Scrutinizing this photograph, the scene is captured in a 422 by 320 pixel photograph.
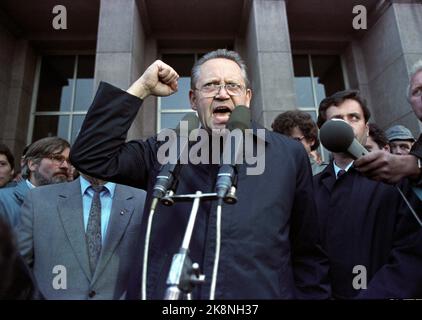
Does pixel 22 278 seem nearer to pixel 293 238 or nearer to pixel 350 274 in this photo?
pixel 293 238

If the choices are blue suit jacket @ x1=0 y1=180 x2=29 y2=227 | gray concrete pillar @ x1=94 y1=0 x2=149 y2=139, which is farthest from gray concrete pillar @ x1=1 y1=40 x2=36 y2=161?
blue suit jacket @ x1=0 y1=180 x2=29 y2=227

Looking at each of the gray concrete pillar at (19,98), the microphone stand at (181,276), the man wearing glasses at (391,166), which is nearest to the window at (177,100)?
the gray concrete pillar at (19,98)

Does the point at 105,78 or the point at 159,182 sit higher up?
the point at 105,78

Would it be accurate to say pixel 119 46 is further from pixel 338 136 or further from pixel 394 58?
pixel 338 136

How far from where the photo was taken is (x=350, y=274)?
2074 mm

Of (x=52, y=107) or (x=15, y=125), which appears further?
(x=52, y=107)

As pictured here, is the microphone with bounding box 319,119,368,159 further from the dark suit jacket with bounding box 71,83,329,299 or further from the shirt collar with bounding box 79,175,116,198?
the shirt collar with bounding box 79,175,116,198

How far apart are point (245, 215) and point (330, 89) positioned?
9.40m

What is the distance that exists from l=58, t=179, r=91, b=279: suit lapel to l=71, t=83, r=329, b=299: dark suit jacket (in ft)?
3.07

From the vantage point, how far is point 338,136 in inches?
61.2

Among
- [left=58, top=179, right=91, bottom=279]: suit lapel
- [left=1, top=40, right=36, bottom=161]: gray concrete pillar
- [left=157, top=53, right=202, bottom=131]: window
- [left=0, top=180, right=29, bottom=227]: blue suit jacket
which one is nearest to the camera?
[left=58, top=179, right=91, bottom=279]: suit lapel

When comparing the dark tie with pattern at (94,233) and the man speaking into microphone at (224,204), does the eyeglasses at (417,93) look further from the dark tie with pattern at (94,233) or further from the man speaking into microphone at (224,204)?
the dark tie with pattern at (94,233)

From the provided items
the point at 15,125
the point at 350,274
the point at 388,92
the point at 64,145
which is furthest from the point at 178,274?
the point at 15,125

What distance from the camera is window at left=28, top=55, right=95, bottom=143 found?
31.9 feet
